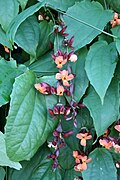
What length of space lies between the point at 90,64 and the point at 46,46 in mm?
176

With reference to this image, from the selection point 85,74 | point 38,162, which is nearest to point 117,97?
point 85,74

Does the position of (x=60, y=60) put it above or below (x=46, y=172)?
above

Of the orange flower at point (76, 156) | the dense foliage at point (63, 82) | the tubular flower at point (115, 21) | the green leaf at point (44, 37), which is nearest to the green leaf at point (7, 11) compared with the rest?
the dense foliage at point (63, 82)

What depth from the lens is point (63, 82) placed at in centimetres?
77

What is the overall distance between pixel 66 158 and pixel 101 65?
31 cm

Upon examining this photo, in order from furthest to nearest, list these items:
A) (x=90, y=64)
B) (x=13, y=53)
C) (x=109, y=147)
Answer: (x=13, y=53)
(x=109, y=147)
(x=90, y=64)

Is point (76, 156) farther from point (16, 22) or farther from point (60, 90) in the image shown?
point (16, 22)

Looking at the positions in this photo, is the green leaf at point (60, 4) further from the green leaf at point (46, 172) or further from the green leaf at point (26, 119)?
the green leaf at point (46, 172)

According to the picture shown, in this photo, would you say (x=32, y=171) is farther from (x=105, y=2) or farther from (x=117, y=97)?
(x=105, y=2)

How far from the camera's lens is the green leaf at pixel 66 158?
0.96m

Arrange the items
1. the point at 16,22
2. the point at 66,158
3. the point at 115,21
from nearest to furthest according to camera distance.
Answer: the point at 16,22
the point at 115,21
the point at 66,158

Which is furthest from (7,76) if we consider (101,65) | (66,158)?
(66,158)

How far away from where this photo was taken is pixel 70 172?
1.01 meters

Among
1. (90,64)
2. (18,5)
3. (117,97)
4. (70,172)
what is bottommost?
(70,172)
